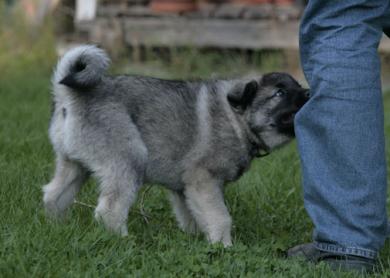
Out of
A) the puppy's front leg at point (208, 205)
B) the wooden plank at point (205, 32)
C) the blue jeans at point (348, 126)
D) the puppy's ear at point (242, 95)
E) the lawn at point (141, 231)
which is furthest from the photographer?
the wooden plank at point (205, 32)

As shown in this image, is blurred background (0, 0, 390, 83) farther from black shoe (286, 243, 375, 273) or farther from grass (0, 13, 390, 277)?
black shoe (286, 243, 375, 273)

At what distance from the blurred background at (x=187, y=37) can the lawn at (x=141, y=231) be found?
391 cm

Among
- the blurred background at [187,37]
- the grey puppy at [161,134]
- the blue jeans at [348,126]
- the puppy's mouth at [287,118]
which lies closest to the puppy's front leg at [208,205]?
the grey puppy at [161,134]

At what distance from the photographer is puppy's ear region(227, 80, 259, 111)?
3.87 metres

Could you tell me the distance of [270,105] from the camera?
154 inches

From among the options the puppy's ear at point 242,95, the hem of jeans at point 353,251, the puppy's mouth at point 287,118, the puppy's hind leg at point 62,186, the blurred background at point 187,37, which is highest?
the puppy's ear at point 242,95

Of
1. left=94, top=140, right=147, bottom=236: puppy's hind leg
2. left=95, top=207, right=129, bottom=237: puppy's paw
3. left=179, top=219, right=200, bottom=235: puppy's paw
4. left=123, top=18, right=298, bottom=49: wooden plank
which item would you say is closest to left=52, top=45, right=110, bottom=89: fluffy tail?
left=94, top=140, right=147, bottom=236: puppy's hind leg

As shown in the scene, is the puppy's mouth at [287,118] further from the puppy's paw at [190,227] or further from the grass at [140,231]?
the puppy's paw at [190,227]

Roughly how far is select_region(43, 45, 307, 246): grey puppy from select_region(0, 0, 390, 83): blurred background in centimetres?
527

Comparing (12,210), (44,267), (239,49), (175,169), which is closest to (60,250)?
(44,267)

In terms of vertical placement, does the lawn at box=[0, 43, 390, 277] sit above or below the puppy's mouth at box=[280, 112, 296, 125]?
below

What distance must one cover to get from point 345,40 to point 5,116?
3.70 meters

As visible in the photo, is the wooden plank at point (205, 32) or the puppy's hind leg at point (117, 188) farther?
the wooden plank at point (205, 32)

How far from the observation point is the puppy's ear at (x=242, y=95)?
387 cm
